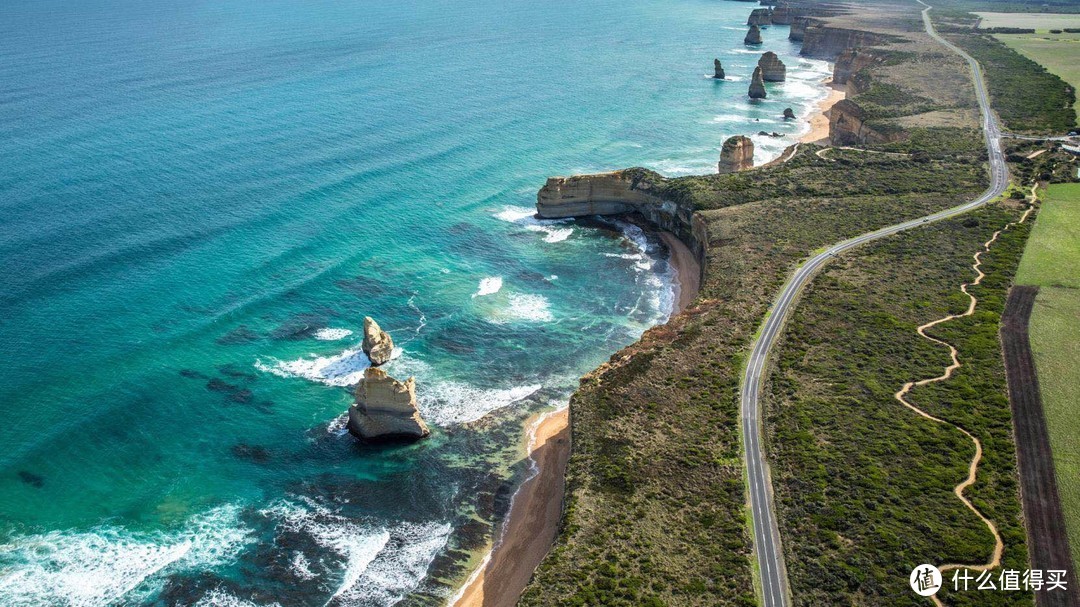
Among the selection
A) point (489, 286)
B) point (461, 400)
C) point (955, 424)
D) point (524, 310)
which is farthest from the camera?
point (489, 286)

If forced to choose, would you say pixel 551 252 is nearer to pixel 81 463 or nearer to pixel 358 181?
pixel 358 181

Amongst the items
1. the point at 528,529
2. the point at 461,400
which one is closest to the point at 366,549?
the point at 528,529

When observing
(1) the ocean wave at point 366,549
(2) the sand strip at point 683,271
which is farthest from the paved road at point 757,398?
(1) the ocean wave at point 366,549

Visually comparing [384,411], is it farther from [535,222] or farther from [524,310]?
[535,222]

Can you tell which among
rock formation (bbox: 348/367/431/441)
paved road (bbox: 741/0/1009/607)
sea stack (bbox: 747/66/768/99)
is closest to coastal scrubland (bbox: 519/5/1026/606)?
paved road (bbox: 741/0/1009/607)

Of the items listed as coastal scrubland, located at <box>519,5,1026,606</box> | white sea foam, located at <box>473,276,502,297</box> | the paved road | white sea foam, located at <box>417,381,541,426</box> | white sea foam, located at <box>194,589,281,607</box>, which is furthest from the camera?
white sea foam, located at <box>473,276,502,297</box>

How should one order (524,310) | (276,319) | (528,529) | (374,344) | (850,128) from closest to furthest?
(528,529), (374,344), (276,319), (524,310), (850,128)

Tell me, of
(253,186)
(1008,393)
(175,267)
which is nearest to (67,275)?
(175,267)

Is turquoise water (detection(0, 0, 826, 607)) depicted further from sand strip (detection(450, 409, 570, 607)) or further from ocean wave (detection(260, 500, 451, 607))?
sand strip (detection(450, 409, 570, 607))
